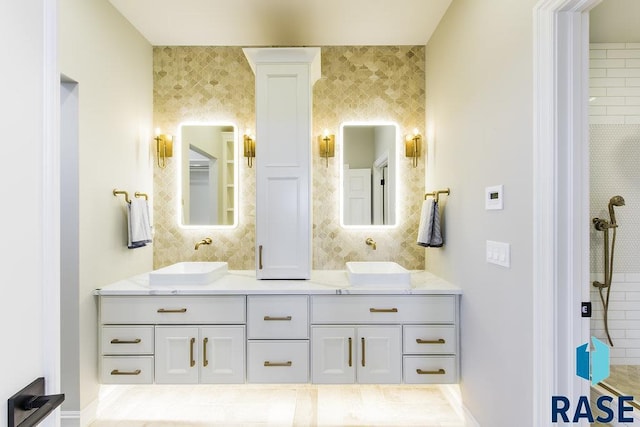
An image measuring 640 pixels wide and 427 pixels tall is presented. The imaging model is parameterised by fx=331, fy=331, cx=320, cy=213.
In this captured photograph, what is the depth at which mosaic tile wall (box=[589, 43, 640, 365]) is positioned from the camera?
7.81 feet

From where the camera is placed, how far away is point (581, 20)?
1347mm

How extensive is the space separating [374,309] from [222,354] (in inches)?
41.7

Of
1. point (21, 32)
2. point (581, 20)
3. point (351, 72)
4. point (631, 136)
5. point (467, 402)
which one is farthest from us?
point (351, 72)

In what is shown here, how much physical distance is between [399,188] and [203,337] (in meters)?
1.98

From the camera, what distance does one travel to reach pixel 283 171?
98.6 inches

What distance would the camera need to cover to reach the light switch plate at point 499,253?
1.64 meters

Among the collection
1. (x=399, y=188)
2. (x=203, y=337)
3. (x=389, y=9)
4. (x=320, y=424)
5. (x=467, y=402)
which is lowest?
(x=320, y=424)

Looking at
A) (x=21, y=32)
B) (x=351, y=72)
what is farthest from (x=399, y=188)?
(x=21, y=32)

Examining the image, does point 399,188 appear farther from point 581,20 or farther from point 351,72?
point 581,20

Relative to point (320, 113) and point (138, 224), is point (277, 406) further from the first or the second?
point (320, 113)

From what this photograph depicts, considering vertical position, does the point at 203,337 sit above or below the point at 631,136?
below

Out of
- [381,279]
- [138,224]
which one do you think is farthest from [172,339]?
[381,279]

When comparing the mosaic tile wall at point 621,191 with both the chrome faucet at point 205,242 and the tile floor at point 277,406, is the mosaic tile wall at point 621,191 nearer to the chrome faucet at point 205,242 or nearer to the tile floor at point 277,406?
the tile floor at point 277,406

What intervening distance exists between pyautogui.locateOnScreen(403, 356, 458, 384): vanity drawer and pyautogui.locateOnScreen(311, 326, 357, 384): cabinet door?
14.5 inches
